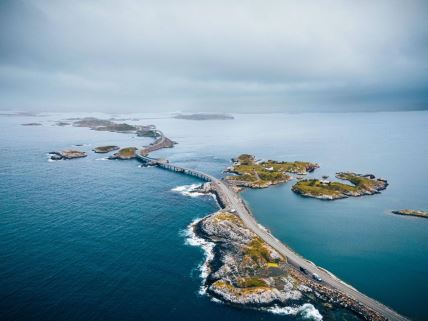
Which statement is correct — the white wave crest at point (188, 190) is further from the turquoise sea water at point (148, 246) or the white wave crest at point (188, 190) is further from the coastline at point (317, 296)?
the coastline at point (317, 296)

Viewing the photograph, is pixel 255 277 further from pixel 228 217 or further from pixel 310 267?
pixel 228 217

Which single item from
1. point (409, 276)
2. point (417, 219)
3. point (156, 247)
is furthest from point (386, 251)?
point (156, 247)

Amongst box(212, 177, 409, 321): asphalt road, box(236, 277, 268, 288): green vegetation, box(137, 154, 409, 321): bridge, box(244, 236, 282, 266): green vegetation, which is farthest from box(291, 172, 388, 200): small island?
box(236, 277, 268, 288): green vegetation

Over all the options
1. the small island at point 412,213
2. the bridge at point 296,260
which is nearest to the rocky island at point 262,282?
the bridge at point 296,260

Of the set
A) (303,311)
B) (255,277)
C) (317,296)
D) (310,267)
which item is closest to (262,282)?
(255,277)

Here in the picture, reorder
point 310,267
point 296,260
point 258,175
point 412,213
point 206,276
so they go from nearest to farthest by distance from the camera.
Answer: point 206,276 → point 310,267 → point 296,260 → point 412,213 → point 258,175
